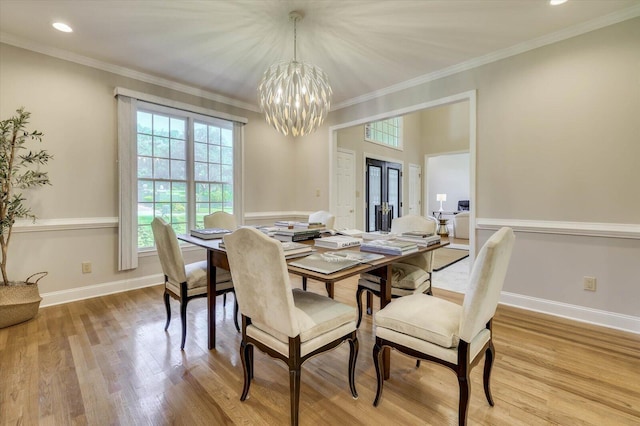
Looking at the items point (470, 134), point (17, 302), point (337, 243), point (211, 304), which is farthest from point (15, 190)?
point (470, 134)

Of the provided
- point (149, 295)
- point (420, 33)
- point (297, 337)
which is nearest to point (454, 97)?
point (420, 33)

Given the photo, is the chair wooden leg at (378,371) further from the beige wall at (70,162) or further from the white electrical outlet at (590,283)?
the beige wall at (70,162)

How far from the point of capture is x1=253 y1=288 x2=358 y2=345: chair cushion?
1.41 m

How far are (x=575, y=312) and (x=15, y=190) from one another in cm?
548

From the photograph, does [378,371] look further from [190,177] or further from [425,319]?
[190,177]

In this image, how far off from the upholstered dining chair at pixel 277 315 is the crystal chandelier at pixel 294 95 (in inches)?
56.9

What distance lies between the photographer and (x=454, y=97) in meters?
3.39

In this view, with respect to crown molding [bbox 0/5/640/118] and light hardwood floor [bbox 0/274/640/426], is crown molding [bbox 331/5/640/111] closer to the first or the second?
crown molding [bbox 0/5/640/118]

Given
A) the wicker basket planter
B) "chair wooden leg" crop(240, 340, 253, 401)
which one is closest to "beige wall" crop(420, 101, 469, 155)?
"chair wooden leg" crop(240, 340, 253, 401)

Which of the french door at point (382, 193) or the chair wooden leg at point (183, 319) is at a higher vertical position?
the french door at point (382, 193)

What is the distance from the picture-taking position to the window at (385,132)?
657 cm

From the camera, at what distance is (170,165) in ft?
12.8

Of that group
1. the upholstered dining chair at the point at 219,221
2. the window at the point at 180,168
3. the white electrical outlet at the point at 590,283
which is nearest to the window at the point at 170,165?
the window at the point at 180,168

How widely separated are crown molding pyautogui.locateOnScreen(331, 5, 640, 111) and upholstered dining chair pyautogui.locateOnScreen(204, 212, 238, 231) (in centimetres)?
263
